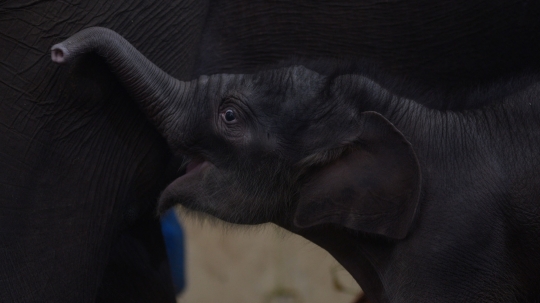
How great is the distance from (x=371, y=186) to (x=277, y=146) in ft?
0.95

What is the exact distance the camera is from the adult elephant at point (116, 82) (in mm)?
2336

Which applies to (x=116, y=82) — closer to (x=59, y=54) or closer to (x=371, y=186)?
(x=59, y=54)

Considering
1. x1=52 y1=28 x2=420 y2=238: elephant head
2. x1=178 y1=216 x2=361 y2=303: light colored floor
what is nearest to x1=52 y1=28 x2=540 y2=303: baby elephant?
x1=52 y1=28 x2=420 y2=238: elephant head

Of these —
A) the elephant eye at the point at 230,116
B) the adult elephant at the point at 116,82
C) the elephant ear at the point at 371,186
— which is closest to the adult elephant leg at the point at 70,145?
the adult elephant at the point at 116,82

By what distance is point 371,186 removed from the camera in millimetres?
2375

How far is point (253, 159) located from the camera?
250 centimetres

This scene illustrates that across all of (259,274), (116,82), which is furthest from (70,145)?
(259,274)

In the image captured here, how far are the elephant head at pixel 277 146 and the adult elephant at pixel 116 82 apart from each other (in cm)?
9

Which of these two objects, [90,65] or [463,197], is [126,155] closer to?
[90,65]

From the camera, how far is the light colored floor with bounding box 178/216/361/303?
6.18m

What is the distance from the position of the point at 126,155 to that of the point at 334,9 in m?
0.78

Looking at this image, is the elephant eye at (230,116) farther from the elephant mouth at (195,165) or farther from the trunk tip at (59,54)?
the trunk tip at (59,54)

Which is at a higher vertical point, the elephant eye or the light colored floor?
the elephant eye

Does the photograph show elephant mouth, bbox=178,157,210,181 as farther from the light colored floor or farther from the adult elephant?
the light colored floor
